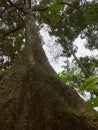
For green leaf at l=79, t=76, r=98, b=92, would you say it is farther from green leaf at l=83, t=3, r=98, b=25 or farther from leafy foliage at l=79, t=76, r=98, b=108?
green leaf at l=83, t=3, r=98, b=25

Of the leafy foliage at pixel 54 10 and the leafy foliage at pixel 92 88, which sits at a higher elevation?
the leafy foliage at pixel 54 10

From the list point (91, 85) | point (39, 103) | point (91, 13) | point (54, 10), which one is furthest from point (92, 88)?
point (54, 10)

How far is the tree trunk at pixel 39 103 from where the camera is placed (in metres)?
3.18

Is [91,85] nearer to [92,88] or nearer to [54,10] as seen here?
[92,88]

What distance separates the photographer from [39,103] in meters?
3.55

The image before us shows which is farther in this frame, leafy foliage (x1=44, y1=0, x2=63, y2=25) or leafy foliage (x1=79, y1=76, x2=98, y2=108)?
leafy foliage (x1=44, y1=0, x2=63, y2=25)

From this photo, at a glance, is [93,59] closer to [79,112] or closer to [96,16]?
[96,16]

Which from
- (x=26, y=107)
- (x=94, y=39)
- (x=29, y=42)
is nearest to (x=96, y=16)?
(x=29, y=42)

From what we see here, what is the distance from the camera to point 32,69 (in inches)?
175

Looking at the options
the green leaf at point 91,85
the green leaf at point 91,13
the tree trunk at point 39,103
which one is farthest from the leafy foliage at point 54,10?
the green leaf at point 91,85

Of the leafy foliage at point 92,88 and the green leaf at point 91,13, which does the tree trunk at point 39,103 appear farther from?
the green leaf at point 91,13

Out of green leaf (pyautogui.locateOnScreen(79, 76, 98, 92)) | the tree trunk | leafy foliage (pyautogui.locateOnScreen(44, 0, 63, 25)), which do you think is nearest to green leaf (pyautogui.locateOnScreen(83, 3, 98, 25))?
leafy foliage (pyautogui.locateOnScreen(44, 0, 63, 25))

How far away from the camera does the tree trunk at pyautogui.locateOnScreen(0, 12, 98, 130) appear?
3184 millimetres

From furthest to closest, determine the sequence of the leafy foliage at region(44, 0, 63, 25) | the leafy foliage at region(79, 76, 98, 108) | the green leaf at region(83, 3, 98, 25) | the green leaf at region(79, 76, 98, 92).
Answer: the leafy foliage at region(44, 0, 63, 25) < the green leaf at region(83, 3, 98, 25) < the green leaf at region(79, 76, 98, 92) < the leafy foliage at region(79, 76, 98, 108)
